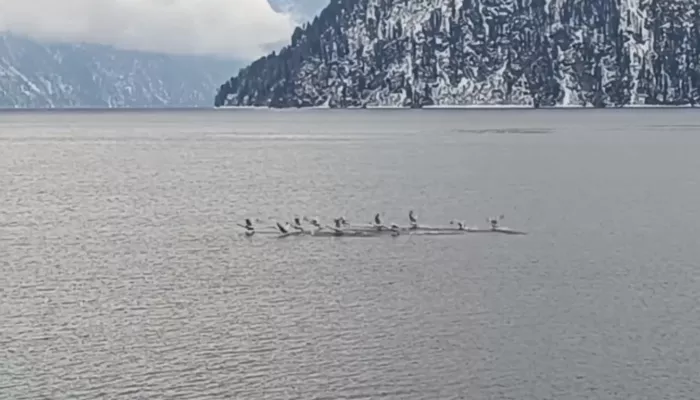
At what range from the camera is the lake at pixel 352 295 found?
40.7m

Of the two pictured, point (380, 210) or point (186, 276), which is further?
point (380, 210)

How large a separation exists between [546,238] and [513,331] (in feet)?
89.9

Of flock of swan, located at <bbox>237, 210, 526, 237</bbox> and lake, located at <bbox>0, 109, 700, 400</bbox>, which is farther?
flock of swan, located at <bbox>237, 210, 526, 237</bbox>

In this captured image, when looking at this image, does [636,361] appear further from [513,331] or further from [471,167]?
[471,167]

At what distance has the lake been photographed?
1602 inches

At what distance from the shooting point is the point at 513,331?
1865 inches

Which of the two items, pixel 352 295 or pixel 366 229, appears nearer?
pixel 352 295

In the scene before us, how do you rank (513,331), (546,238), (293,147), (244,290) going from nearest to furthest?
(513,331)
(244,290)
(546,238)
(293,147)

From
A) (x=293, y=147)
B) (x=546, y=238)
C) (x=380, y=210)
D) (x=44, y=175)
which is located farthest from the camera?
(x=293, y=147)

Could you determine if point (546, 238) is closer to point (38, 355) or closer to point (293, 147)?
point (38, 355)

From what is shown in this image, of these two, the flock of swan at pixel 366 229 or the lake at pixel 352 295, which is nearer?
the lake at pixel 352 295

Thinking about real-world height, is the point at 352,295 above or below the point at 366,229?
above

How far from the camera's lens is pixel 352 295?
5488cm

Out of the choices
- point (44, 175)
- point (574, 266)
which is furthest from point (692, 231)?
point (44, 175)
